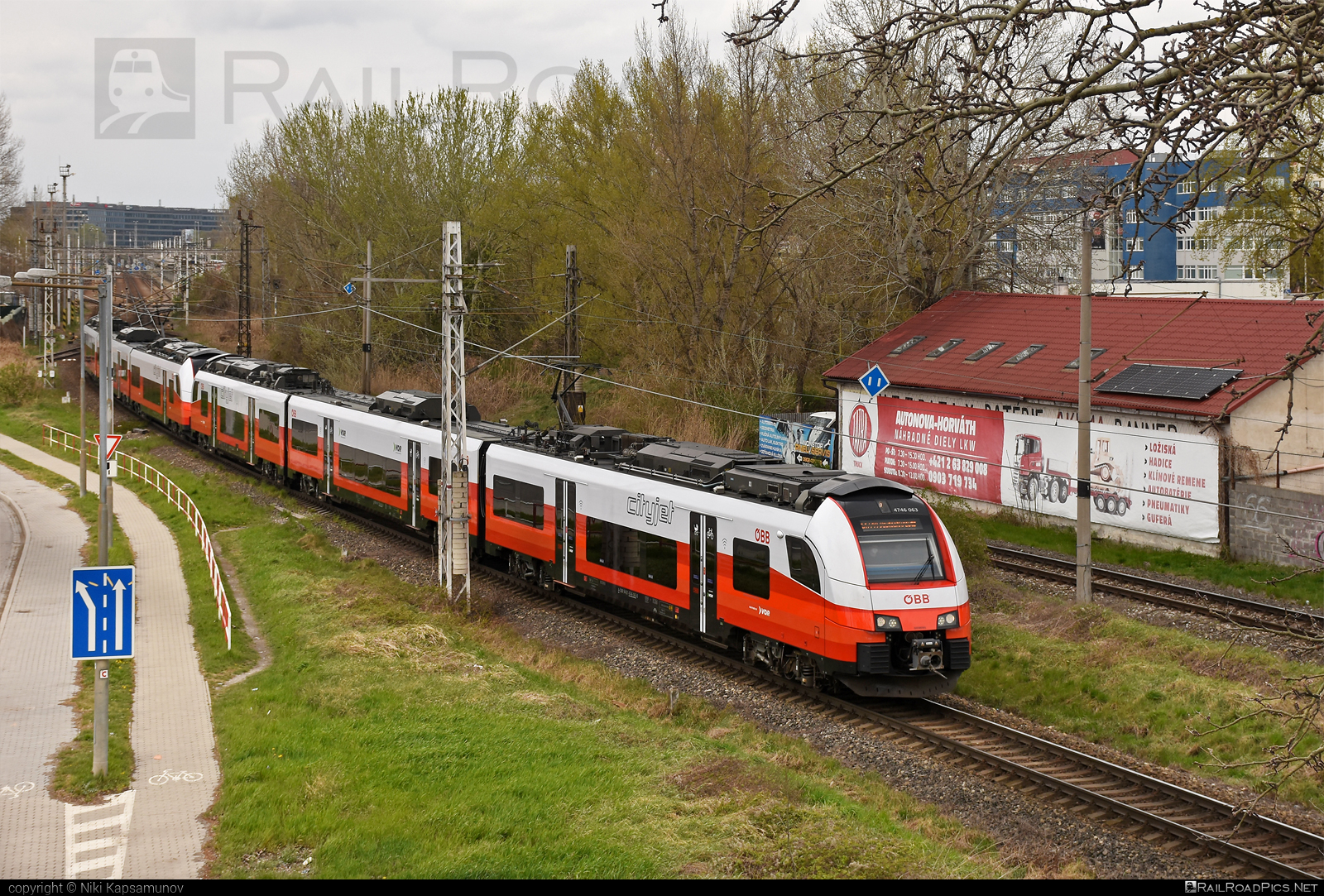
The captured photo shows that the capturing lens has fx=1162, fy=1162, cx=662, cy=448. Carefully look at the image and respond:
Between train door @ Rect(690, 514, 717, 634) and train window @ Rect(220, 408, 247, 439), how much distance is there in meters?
22.2

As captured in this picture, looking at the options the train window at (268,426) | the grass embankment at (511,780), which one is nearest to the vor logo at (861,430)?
the train window at (268,426)

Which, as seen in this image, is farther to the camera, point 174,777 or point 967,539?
point 967,539

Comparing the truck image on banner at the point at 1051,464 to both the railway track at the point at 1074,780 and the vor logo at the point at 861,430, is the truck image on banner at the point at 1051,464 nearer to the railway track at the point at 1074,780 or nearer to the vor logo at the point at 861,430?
the vor logo at the point at 861,430

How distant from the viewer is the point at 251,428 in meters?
34.3

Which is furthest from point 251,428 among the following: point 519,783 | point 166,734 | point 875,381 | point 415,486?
point 519,783

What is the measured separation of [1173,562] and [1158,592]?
2.69 metres

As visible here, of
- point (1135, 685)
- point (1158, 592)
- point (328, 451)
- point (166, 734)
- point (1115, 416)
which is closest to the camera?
point (166, 734)

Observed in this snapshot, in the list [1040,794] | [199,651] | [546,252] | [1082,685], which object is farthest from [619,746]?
[546,252]

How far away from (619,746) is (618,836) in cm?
281

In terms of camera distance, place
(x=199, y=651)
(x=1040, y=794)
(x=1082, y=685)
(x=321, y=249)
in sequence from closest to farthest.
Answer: (x=1040, y=794), (x=1082, y=685), (x=199, y=651), (x=321, y=249)

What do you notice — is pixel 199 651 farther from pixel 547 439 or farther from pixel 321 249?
pixel 321 249

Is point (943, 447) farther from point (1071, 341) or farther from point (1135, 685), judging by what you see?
point (1135, 685)

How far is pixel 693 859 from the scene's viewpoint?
9297 millimetres

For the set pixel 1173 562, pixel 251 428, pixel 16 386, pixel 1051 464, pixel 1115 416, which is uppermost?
pixel 16 386
